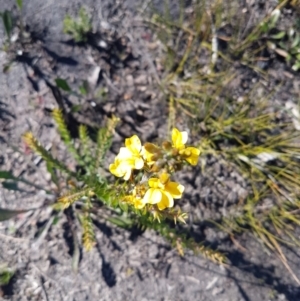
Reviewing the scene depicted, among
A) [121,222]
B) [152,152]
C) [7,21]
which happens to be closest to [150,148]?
[152,152]

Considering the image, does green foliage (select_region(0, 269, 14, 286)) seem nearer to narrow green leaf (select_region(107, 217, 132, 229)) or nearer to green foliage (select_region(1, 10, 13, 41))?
narrow green leaf (select_region(107, 217, 132, 229))

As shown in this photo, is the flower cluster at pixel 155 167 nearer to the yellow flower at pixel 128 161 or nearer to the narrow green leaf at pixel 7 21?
the yellow flower at pixel 128 161

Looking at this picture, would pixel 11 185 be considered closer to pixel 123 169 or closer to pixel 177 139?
pixel 123 169

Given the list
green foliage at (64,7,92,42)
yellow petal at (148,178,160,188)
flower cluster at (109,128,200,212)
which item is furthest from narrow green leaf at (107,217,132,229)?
green foliage at (64,7,92,42)

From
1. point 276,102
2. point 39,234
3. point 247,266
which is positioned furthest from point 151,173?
point 276,102

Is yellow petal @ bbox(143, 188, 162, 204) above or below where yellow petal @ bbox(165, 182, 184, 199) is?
below

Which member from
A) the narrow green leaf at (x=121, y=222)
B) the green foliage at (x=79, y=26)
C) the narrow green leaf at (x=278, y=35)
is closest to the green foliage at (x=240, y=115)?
the narrow green leaf at (x=278, y=35)

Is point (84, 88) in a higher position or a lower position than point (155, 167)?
higher
